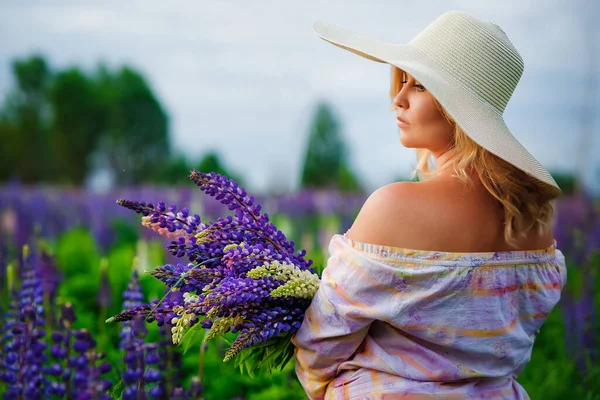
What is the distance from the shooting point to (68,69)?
35.2 m

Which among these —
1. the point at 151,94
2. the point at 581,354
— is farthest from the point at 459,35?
the point at 151,94

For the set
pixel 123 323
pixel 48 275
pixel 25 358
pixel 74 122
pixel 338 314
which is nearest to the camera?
pixel 338 314

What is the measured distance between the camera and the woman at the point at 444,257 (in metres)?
1.65

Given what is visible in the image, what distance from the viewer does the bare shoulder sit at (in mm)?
1649

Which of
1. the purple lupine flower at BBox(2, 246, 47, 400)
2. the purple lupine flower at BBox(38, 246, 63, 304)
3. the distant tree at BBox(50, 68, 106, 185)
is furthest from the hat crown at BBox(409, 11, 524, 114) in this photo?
the distant tree at BBox(50, 68, 106, 185)

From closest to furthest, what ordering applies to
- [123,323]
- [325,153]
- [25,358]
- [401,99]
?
[401,99] < [25,358] < [123,323] < [325,153]

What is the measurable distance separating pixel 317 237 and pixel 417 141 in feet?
18.5

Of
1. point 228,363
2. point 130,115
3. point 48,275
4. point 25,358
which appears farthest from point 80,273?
point 130,115

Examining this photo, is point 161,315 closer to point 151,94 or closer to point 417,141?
point 417,141

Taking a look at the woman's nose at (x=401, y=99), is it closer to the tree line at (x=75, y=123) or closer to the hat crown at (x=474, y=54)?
the hat crown at (x=474, y=54)

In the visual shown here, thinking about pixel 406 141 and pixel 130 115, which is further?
pixel 130 115

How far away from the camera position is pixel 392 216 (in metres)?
1.66

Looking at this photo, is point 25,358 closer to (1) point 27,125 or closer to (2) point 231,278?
(2) point 231,278

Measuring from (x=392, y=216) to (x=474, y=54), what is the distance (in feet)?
1.95
